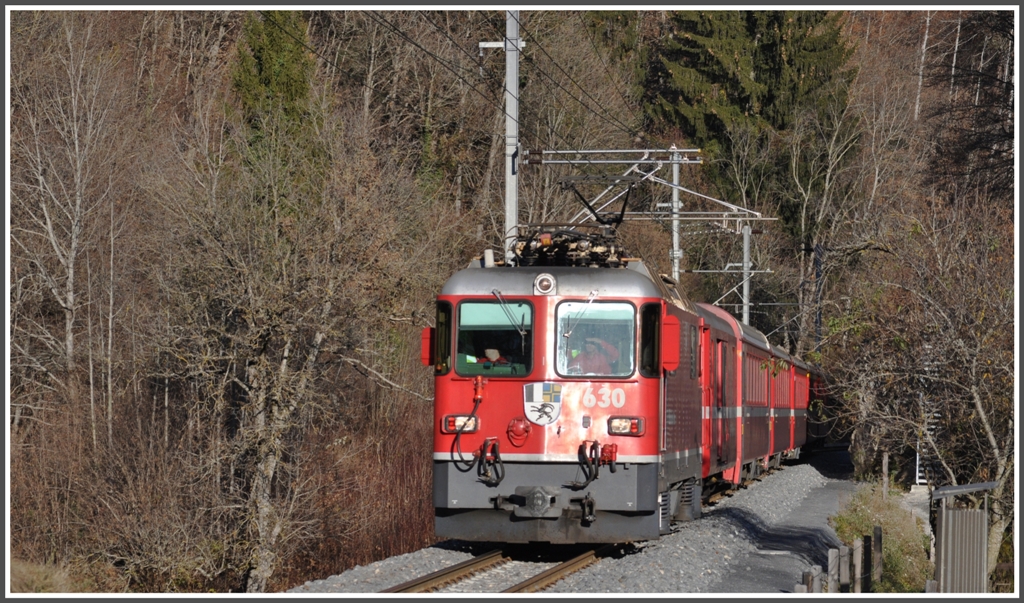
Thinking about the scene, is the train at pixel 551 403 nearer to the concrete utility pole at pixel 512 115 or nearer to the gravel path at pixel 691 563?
the gravel path at pixel 691 563

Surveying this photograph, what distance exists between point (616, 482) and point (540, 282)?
205cm

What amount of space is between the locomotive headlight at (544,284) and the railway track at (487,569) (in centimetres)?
258

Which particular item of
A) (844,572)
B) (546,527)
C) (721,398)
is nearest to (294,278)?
(721,398)

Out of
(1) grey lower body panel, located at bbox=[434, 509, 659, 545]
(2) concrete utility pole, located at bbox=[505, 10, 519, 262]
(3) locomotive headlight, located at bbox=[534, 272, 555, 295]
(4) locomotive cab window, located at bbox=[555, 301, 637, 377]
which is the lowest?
(1) grey lower body panel, located at bbox=[434, 509, 659, 545]

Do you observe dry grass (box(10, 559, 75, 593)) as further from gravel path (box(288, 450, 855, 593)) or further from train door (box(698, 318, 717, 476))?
train door (box(698, 318, 717, 476))

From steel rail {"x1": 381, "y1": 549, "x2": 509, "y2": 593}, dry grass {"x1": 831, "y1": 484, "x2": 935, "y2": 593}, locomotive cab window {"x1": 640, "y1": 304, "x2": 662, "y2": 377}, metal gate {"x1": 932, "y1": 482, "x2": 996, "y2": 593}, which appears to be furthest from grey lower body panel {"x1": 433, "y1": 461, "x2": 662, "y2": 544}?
metal gate {"x1": 932, "y1": 482, "x2": 996, "y2": 593}

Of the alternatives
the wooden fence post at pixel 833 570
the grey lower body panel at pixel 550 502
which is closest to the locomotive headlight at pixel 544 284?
the grey lower body panel at pixel 550 502

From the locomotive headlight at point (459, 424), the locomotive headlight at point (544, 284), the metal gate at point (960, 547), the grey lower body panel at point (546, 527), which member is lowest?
the grey lower body panel at point (546, 527)

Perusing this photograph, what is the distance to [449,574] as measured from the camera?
1156 centimetres

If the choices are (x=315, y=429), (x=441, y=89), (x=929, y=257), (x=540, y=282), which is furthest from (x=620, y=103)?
(x=540, y=282)

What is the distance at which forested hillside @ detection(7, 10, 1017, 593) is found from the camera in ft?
59.4

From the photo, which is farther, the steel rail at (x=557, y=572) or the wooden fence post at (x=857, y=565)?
the wooden fence post at (x=857, y=565)

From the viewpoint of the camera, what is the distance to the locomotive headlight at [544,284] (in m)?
12.8

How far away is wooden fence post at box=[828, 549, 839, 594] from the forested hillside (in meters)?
4.08
